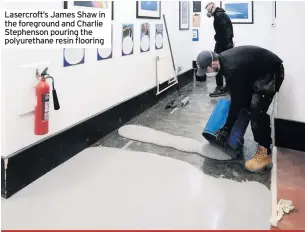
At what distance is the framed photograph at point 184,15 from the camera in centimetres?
479

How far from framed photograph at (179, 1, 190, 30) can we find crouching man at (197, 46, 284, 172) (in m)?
2.73

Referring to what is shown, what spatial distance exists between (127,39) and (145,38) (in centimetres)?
47

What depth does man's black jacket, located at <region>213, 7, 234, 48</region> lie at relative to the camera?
14.6 ft

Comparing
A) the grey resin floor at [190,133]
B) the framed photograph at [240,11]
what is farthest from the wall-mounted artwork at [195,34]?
the grey resin floor at [190,133]

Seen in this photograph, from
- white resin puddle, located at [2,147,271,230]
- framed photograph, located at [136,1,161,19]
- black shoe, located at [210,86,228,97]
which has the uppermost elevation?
framed photograph, located at [136,1,161,19]

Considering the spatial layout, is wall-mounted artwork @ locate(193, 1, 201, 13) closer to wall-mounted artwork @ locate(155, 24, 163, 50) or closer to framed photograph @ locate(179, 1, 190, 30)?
framed photograph @ locate(179, 1, 190, 30)

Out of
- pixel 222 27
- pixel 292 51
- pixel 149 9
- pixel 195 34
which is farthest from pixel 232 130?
pixel 195 34

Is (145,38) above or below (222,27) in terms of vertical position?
below

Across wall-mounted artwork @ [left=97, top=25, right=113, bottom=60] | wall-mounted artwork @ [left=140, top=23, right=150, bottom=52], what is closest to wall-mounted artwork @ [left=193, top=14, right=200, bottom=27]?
wall-mounted artwork @ [left=140, top=23, right=150, bottom=52]

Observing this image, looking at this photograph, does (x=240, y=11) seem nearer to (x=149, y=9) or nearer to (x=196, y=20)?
(x=196, y=20)

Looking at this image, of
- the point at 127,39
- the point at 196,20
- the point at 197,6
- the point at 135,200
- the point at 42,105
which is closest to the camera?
the point at 135,200

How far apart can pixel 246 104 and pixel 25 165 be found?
1703mm

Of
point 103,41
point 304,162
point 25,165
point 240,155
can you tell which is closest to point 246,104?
point 240,155

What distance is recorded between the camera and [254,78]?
229 centimetres
